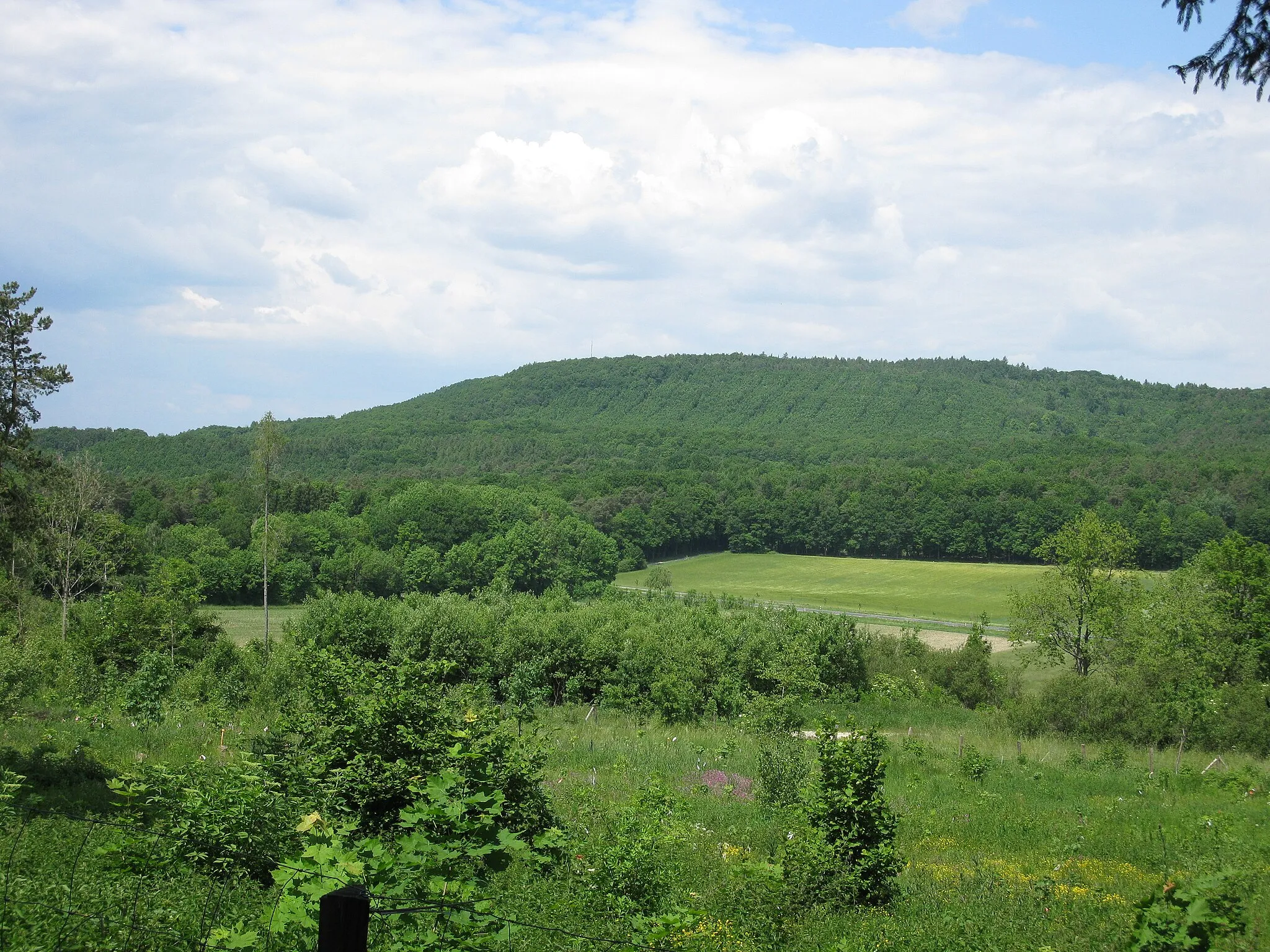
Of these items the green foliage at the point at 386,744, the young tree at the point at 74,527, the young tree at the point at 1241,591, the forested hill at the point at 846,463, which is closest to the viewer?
the green foliage at the point at 386,744

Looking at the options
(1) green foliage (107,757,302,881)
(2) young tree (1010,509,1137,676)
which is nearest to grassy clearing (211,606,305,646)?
(2) young tree (1010,509,1137,676)

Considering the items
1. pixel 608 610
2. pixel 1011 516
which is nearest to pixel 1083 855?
pixel 608 610

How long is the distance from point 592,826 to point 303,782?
13.1 ft

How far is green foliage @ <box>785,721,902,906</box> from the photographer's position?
834cm

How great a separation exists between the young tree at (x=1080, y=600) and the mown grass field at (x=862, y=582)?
88.0 ft

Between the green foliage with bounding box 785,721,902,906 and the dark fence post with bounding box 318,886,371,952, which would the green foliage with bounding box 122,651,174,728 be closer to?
the green foliage with bounding box 785,721,902,906

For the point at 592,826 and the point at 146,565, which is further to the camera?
the point at 146,565

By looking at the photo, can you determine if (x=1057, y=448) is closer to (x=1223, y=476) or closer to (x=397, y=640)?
(x=1223, y=476)

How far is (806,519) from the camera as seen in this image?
108 metres

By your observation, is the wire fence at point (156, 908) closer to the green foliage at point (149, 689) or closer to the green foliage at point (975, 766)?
the green foliage at point (149, 689)

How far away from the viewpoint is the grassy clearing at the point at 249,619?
184 feet

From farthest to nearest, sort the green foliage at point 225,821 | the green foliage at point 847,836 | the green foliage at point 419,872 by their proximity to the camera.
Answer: the green foliage at point 847,836 → the green foliage at point 225,821 → the green foliage at point 419,872

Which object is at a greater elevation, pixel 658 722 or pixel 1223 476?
pixel 1223 476

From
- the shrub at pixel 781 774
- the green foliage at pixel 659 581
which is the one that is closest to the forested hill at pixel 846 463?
the green foliage at pixel 659 581
